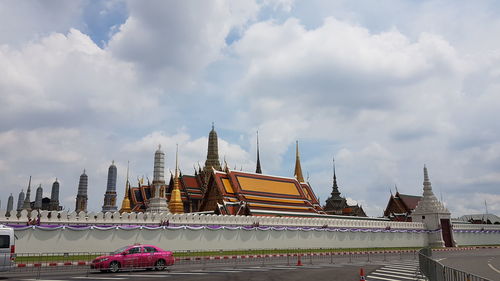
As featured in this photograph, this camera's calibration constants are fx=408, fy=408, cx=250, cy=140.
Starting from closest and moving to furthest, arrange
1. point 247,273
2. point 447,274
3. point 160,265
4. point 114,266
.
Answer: point 447,274 < point 247,273 < point 114,266 < point 160,265

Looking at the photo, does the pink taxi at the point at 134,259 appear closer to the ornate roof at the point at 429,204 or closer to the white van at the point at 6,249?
the white van at the point at 6,249

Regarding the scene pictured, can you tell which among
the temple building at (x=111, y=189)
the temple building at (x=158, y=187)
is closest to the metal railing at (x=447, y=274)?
the temple building at (x=158, y=187)

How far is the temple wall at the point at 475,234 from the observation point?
57.1 meters

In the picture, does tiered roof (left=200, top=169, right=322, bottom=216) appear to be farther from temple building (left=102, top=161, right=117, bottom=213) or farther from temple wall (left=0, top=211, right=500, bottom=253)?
temple building (left=102, top=161, right=117, bottom=213)

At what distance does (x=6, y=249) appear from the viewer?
1719 centimetres

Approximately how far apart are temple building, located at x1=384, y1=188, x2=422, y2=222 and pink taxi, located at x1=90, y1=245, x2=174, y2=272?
55321 mm

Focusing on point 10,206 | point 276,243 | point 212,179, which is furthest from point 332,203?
point 10,206

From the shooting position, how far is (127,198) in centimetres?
7425

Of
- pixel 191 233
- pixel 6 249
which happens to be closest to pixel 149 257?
pixel 6 249

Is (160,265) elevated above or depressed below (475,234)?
below

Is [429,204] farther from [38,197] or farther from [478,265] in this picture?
[38,197]

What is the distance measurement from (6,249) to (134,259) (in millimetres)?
5532

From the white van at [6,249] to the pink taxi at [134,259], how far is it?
3359 millimetres

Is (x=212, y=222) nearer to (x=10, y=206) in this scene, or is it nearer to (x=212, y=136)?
(x=212, y=136)
